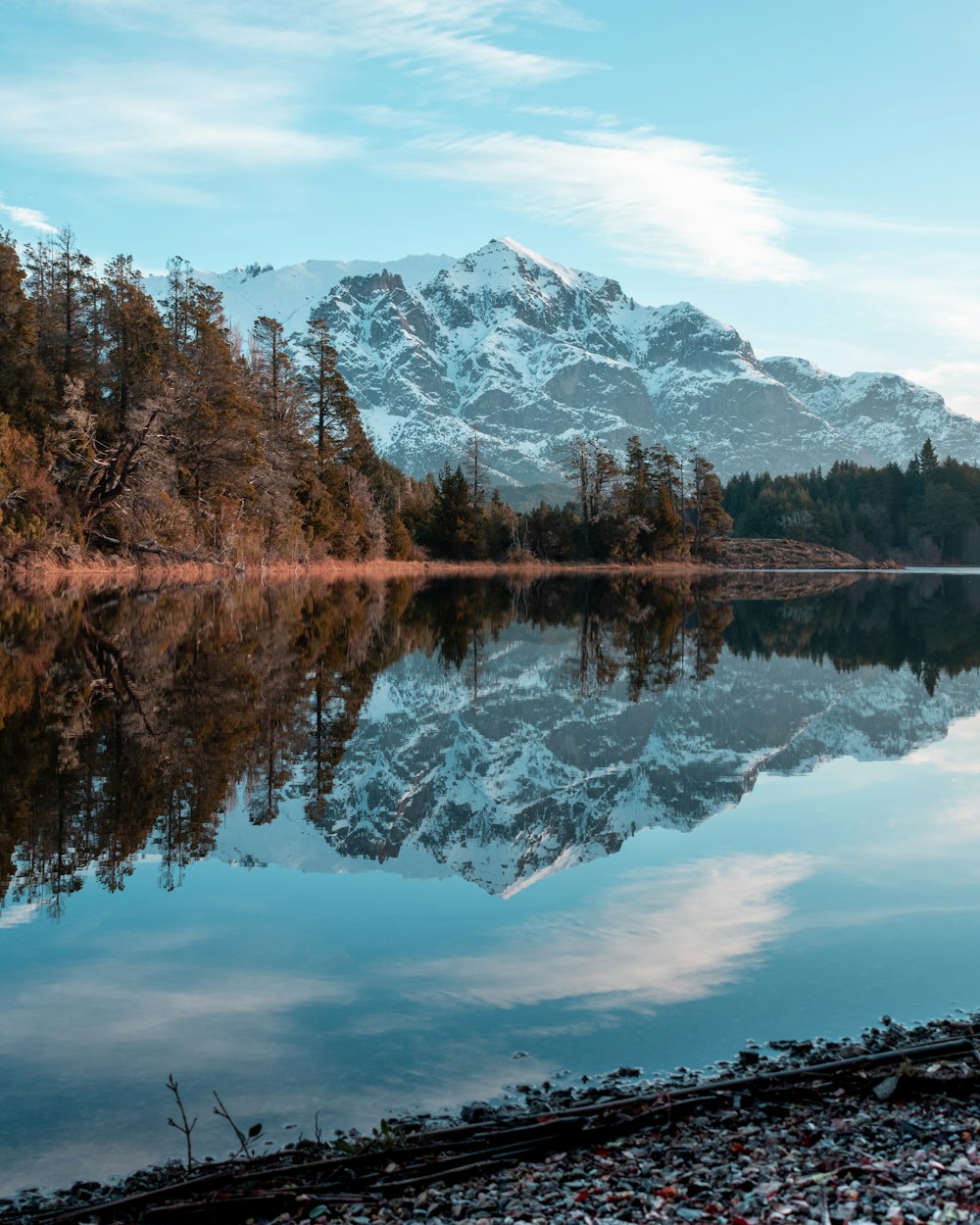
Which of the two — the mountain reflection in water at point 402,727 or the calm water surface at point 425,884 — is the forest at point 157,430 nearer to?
the mountain reflection in water at point 402,727

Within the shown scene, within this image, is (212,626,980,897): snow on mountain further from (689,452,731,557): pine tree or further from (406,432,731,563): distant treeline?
(689,452,731,557): pine tree

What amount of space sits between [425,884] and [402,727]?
7016mm

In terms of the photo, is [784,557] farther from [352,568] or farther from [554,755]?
[554,755]

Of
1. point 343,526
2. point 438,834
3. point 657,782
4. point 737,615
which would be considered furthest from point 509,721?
point 343,526

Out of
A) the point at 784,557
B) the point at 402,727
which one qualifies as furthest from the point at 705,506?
the point at 402,727

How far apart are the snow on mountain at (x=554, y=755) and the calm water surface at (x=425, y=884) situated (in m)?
0.06

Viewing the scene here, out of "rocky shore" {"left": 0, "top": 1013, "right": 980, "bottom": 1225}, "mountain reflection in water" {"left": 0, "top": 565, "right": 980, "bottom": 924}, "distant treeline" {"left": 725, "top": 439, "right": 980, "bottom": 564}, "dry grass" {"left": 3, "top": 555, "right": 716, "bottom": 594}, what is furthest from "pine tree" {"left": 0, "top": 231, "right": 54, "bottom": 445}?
"distant treeline" {"left": 725, "top": 439, "right": 980, "bottom": 564}

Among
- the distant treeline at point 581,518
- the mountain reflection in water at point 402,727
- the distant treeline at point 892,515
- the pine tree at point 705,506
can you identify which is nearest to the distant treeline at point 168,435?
the distant treeline at point 581,518

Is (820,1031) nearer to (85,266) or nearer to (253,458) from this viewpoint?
(253,458)

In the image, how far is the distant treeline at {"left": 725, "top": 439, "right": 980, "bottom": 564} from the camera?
132 meters

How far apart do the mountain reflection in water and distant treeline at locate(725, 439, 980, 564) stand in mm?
106261

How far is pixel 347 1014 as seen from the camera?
5809mm

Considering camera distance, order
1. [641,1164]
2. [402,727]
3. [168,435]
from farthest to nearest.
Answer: [168,435]
[402,727]
[641,1164]

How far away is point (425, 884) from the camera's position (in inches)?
332
